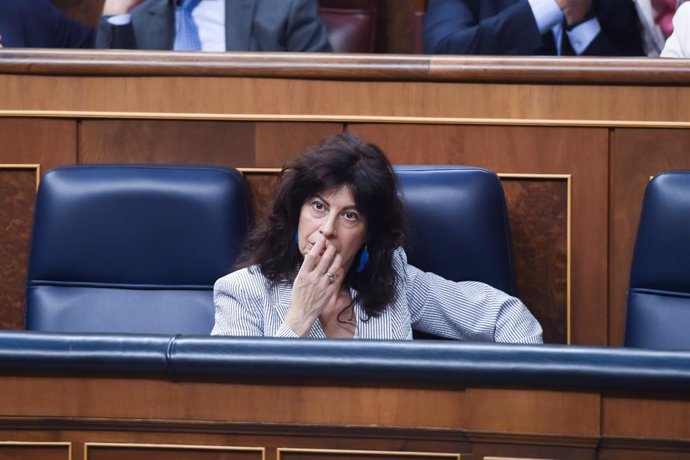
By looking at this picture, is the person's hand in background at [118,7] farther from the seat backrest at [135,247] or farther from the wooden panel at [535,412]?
the wooden panel at [535,412]

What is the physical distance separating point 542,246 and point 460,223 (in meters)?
0.16

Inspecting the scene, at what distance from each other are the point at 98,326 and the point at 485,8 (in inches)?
31.2

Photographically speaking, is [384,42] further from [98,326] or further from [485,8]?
[98,326]

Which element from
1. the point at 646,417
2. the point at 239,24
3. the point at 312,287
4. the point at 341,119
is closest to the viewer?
the point at 646,417

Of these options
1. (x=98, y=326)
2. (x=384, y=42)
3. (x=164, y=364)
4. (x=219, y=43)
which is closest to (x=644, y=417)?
(x=164, y=364)

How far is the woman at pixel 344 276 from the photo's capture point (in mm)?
1236

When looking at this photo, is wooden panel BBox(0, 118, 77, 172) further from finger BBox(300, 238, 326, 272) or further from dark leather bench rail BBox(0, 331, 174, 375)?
dark leather bench rail BBox(0, 331, 174, 375)

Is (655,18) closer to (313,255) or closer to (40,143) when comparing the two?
(313,255)

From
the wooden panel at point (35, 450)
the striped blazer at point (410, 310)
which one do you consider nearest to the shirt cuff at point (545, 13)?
the striped blazer at point (410, 310)

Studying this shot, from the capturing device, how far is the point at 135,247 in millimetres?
1338

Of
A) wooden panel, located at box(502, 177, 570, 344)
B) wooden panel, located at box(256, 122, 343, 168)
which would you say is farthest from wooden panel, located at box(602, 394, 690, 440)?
wooden panel, located at box(256, 122, 343, 168)

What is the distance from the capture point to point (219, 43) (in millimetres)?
1750

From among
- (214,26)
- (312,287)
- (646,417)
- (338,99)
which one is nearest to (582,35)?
(338,99)

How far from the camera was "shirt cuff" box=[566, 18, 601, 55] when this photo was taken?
1669mm
